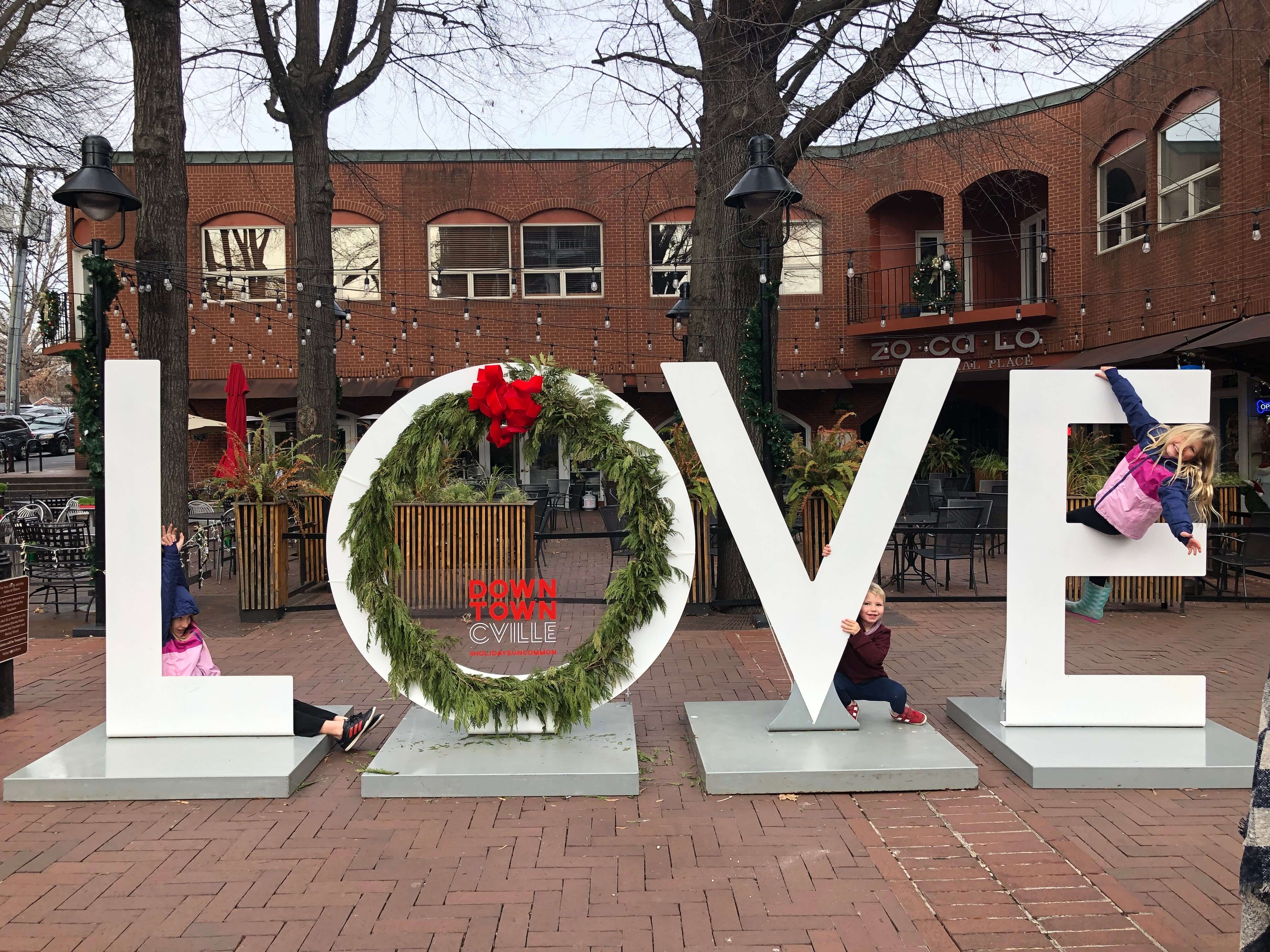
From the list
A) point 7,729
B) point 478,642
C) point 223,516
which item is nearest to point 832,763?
point 478,642

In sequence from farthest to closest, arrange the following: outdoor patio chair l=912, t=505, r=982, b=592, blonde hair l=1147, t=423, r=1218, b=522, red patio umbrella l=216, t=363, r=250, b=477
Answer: red patio umbrella l=216, t=363, r=250, b=477
outdoor patio chair l=912, t=505, r=982, b=592
blonde hair l=1147, t=423, r=1218, b=522

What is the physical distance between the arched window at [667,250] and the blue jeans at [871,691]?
14835mm

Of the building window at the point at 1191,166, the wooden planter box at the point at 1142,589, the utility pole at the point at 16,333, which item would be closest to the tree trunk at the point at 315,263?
the wooden planter box at the point at 1142,589

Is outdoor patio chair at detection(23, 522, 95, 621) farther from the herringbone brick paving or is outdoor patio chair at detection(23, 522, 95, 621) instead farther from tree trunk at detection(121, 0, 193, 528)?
the herringbone brick paving

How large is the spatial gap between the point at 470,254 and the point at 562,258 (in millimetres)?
1912

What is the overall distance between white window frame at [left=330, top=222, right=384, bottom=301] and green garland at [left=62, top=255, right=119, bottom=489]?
10685 mm

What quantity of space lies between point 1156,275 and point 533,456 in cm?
1347

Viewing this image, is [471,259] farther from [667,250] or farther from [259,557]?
[259,557]

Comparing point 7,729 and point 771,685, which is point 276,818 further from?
point 771,685

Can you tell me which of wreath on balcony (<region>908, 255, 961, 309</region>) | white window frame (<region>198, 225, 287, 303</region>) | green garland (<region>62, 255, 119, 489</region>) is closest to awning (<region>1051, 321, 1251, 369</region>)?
wreath on balcony (<region>908, 255, 961, 309</region>)

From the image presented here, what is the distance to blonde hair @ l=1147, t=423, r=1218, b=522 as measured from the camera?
486 cm

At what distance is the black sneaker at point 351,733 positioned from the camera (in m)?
5.34

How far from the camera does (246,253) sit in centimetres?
1952

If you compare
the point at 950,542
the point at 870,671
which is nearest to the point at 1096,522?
the point at 870,671
